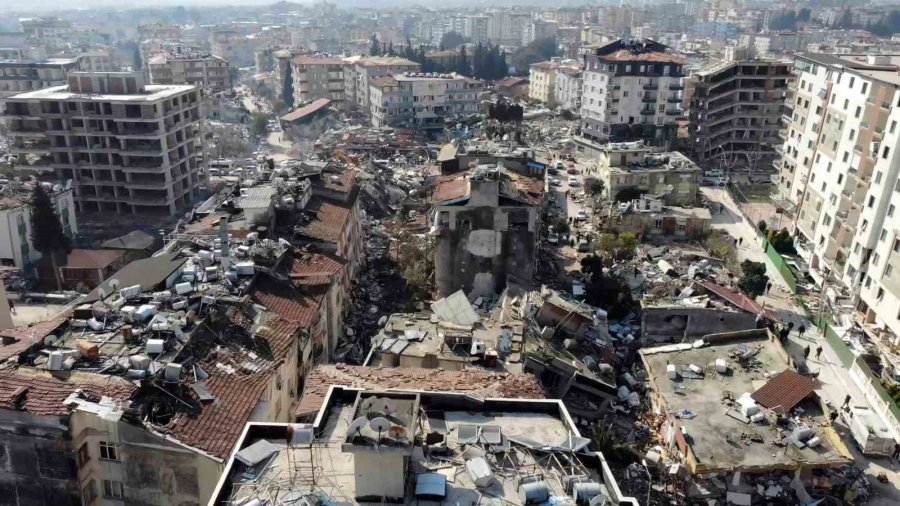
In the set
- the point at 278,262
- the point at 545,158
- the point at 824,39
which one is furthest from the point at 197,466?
the point at 824,39

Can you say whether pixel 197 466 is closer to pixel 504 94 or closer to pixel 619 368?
pixel 619 368

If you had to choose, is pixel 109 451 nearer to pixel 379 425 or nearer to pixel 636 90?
pixel 379 425

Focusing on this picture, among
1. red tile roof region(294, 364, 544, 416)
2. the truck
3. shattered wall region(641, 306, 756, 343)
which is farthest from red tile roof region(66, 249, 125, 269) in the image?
the truck

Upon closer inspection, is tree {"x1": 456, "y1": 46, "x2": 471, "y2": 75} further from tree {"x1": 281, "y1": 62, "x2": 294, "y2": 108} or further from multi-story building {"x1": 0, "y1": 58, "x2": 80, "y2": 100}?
multi-story building {"x1": 0, "y1": 58, "x2": 80, "y2": 100}

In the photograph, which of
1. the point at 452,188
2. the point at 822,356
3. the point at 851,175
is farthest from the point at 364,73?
the point at 822,356

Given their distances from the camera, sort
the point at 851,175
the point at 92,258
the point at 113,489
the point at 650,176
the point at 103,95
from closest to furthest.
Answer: the point at 113,489 < the point at 851,175 < the point at 92,258 < the point at 650,176 < the point at 103,95
